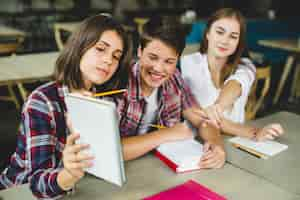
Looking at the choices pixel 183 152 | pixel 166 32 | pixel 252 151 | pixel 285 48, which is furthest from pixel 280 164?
pixel 285 48

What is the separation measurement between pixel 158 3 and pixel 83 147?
28.6ft

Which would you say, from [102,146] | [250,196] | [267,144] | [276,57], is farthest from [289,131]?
[276,57]

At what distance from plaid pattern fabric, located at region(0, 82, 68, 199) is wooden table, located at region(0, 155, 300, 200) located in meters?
0.08

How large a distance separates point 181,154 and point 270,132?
0.46 metres

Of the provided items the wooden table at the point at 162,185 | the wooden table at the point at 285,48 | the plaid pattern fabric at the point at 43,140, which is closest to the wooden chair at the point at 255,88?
the wooden table at the point at 285,48

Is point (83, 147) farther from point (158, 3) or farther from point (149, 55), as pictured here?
point (158, 3)

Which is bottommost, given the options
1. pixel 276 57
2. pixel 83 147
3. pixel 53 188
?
Result: pixel 276 57

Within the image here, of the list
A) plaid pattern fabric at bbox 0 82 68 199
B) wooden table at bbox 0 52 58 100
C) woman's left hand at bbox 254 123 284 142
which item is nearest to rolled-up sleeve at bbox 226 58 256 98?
woman's left hand at bbox 254 123 284 142

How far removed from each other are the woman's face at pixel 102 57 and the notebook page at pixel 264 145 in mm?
678

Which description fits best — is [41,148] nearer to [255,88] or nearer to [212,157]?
[212,157]

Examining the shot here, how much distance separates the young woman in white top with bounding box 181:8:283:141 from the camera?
196cm

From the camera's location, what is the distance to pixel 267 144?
1555mm

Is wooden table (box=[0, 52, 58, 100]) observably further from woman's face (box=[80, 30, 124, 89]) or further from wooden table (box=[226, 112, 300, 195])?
wooden table (box=[226, 112, 300, 195])

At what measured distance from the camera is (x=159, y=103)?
5.50ft
